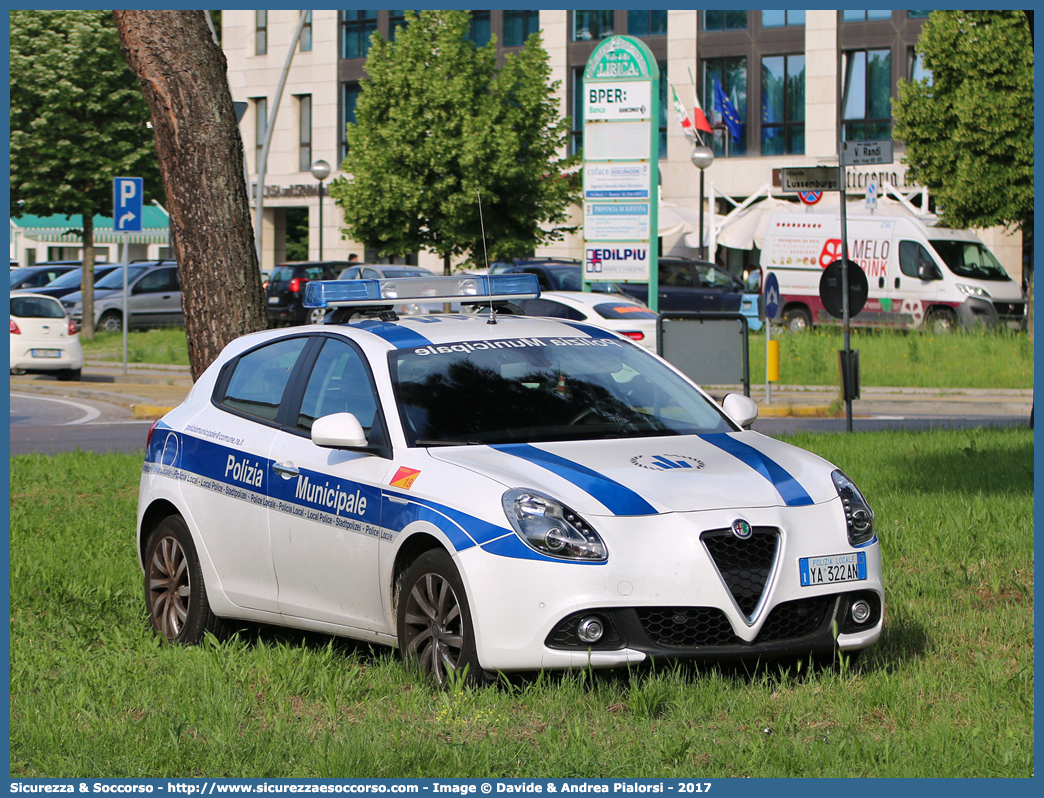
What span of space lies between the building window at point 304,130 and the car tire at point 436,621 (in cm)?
4972

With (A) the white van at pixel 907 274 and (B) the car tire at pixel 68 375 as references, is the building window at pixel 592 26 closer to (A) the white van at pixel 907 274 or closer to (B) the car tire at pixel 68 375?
(A) the white van at pixel 907 274

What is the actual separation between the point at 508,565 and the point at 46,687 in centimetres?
197

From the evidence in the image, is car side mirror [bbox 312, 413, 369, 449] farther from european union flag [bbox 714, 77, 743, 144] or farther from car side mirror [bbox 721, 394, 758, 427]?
european union flag [bbox 714, 77, 743, 144]

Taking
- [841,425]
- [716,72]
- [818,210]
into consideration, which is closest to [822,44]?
[716,72]

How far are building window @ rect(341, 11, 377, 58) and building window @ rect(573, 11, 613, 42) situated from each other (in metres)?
8.22

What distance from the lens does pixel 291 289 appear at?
33156 millimetres

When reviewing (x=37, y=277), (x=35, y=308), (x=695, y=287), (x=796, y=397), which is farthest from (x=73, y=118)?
(x=796, y=397)

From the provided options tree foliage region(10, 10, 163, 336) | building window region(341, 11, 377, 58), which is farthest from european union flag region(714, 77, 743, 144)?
tree foliage region(10, 10, 163, 336)

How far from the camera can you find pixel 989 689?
200 inches

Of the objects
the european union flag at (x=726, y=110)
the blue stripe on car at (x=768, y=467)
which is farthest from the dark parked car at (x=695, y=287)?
the blue stripe on car at (x=768, y=467)

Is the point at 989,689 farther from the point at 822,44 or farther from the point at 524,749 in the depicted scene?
the point at 822,44

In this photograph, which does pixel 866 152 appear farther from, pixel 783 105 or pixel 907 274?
pixel 783 105

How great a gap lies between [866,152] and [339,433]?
9584 mm

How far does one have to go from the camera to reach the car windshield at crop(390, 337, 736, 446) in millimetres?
5668
